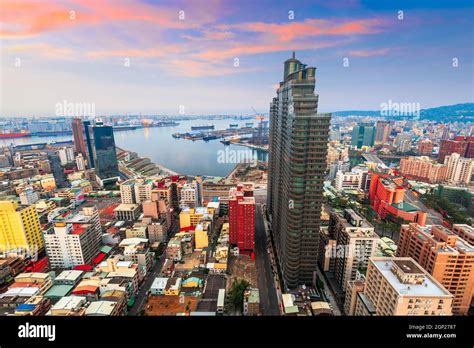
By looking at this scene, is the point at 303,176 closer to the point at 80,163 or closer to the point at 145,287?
the point at 145,287

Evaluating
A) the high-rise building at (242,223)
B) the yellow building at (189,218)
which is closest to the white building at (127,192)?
the yellow building at (189,218)

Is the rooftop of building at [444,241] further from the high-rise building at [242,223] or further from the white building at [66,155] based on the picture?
the white building at [66,155]

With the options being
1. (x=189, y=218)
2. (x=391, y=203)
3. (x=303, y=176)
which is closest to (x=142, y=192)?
(x=189, y=218)

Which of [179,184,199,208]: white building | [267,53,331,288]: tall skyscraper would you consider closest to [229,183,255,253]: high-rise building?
[267,53,331,288]: tall skyscraper

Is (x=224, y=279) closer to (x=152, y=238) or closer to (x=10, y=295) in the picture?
(x=152, y=238)

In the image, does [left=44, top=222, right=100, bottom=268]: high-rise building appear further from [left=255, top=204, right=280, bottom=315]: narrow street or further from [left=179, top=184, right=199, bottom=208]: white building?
[left=255, top=204, right=280, bottom=315]: narrow street

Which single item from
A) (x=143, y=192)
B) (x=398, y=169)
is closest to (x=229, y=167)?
(x=143, y=192)

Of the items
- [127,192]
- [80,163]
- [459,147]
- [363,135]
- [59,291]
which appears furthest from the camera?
[363,135]
